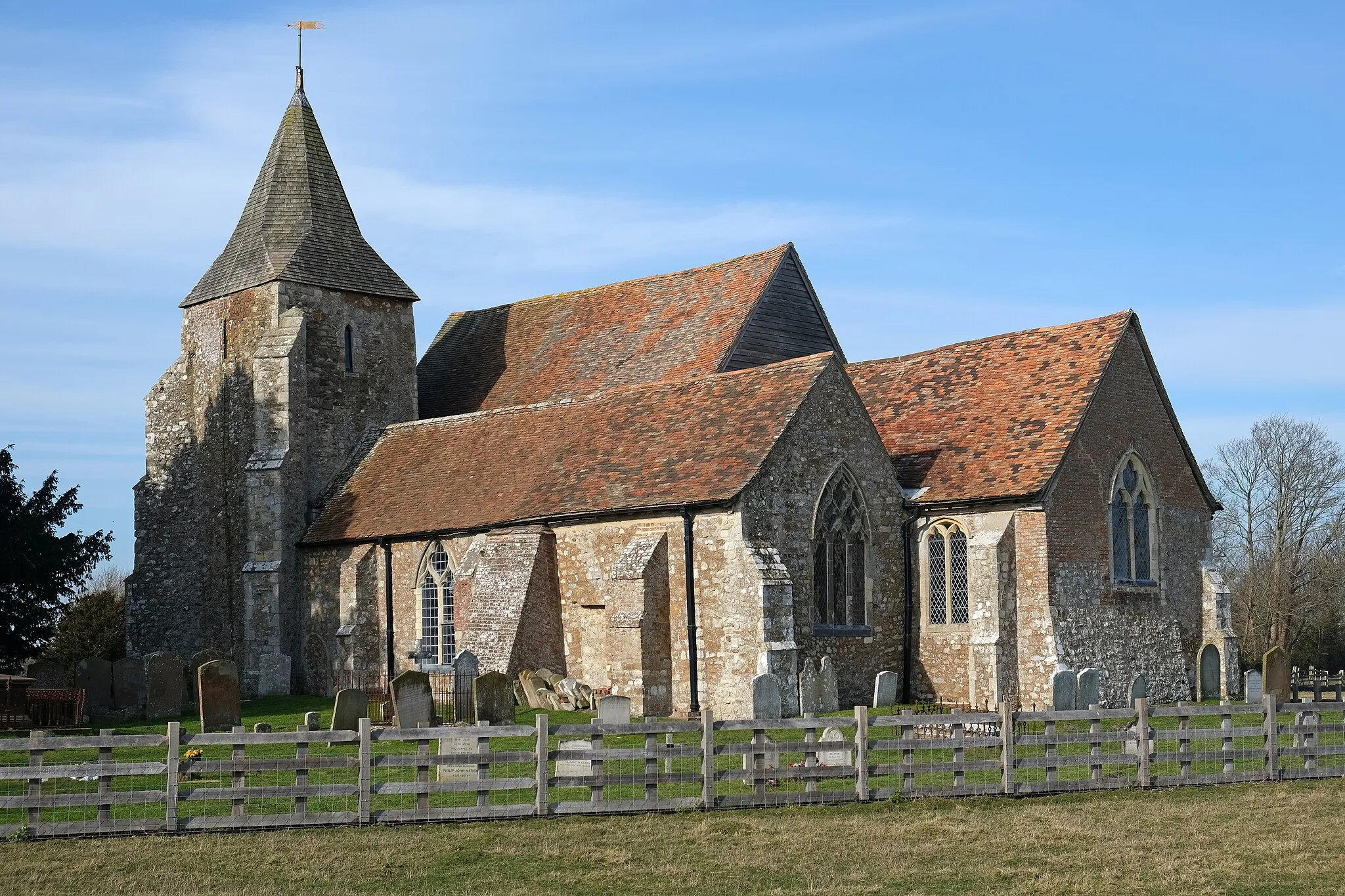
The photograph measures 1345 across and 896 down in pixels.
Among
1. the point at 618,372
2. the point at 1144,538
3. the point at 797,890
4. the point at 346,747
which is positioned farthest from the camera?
the point at 618,372

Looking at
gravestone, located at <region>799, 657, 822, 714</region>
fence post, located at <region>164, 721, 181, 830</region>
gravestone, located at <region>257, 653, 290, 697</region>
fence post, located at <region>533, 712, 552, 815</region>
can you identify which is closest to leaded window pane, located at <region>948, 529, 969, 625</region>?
gravestone, located at <region>799, 657, 822, 714</region>

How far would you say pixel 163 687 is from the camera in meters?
30.2

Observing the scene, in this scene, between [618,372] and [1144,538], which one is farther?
[618,372]

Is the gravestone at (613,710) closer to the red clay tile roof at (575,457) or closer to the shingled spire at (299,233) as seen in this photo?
the red clay tile roof at (575,457)

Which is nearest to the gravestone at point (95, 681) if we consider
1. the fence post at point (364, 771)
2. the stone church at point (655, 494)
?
the stone church at point (655, 494)

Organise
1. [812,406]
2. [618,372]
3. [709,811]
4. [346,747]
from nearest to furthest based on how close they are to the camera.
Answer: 1. [709,811]
2. [346,747]
3. [812,406]
4. [618,372]

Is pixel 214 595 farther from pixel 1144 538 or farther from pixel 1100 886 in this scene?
pixel 1100 886

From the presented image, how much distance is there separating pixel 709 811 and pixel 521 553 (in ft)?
48.7

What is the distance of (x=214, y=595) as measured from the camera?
40812 millimetres

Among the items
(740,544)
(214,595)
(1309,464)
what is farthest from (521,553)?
(1309,464)

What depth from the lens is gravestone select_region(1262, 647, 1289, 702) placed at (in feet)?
96.6

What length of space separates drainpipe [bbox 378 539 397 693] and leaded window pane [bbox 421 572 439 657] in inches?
44.3

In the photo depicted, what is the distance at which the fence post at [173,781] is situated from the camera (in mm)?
15516

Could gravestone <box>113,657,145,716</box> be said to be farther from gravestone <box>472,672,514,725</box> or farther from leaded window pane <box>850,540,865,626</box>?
leaded window pane <box>850,540,865,626</box>
